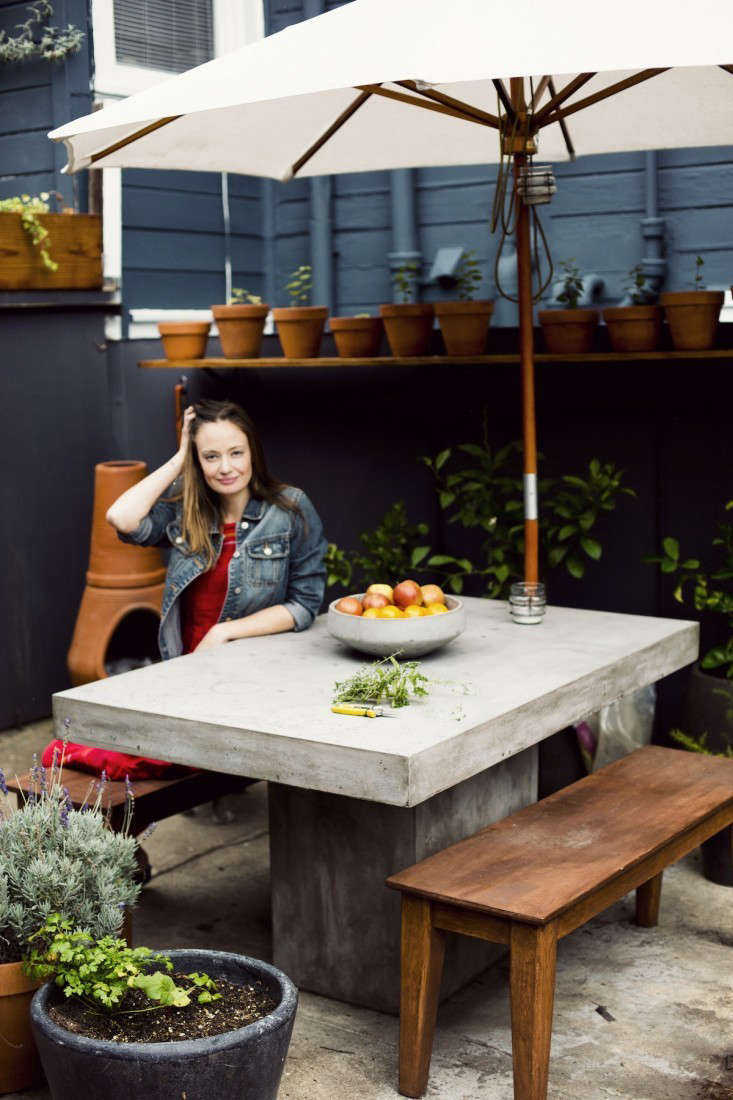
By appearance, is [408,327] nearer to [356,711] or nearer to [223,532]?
[223,532]

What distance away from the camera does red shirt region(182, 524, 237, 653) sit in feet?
13.9

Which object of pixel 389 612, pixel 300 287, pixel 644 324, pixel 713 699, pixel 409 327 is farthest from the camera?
pixel 300 287

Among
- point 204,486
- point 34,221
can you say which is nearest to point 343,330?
point 34,221

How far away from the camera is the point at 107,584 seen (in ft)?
19.2

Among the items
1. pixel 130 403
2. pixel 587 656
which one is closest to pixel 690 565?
pixel 587 656

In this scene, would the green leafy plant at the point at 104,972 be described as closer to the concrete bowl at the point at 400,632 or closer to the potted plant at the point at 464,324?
the concrete bowl at the point at 400,632

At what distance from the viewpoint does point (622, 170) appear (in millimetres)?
5848

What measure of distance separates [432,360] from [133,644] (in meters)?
1.91

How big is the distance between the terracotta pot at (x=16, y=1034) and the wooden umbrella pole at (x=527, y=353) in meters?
1.90

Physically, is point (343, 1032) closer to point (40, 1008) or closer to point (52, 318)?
point (40, 1008)

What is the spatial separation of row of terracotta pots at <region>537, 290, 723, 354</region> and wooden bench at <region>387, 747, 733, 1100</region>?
184 cm

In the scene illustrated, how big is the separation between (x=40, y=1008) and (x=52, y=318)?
3873 mm

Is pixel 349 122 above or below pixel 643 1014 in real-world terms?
above

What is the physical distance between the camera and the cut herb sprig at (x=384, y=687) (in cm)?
322
